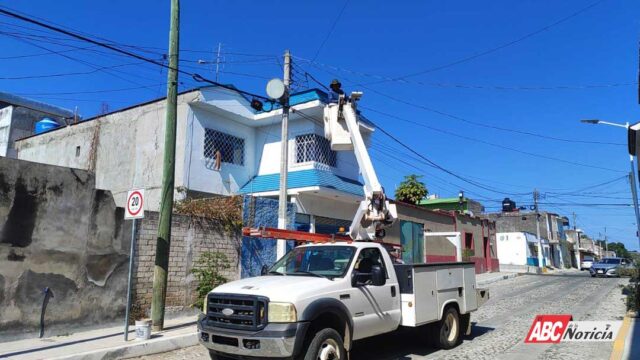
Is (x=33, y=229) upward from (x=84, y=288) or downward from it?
upward

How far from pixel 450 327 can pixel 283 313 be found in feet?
14.7

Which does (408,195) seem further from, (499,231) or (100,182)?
(499,231)

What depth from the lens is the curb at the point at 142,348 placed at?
7.46 m

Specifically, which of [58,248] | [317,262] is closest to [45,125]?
[58,248]

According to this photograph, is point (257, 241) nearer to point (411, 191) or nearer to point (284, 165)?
point (284, 165)

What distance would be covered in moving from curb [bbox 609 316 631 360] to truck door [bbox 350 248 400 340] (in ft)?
12.1

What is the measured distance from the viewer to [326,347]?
6.05 metres

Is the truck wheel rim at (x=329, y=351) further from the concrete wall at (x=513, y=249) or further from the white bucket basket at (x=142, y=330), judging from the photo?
the concrete wall at (x=513, y=249)

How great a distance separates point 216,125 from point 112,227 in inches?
351

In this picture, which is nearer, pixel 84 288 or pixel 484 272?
pixel 84 288

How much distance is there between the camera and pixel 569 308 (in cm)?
1445

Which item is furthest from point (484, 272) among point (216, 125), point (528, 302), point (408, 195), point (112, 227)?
point (112, 227)

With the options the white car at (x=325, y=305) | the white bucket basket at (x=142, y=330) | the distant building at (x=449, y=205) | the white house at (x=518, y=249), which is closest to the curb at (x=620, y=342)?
the white car at (x=325, y=305)

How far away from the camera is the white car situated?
5789mm
